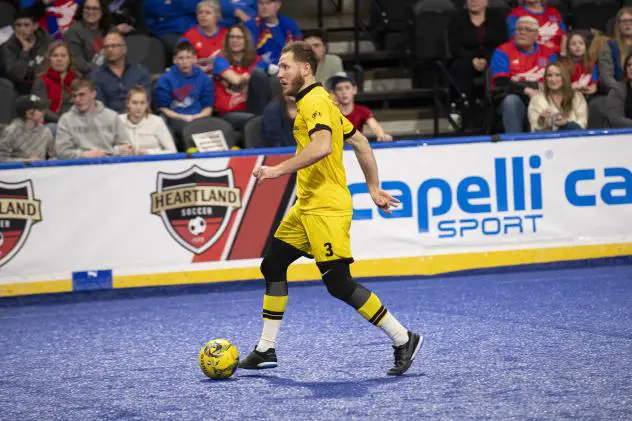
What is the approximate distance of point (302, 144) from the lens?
743 centimetres

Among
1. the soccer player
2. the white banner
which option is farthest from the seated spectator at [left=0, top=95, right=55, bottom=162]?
the soccer player

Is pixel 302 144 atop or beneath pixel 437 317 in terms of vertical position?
atop

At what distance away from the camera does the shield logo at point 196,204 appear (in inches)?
451

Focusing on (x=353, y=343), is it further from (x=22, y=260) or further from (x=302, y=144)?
(x=22, y=260)

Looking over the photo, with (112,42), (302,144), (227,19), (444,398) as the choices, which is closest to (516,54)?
(227,19)

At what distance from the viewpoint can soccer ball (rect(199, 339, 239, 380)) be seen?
7387mm

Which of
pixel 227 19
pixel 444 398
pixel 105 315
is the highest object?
pixel 227 19

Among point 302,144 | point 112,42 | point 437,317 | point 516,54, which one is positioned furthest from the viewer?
point 516,54

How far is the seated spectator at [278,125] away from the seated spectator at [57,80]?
2.37 metres

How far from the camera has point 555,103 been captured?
13164 millimetres

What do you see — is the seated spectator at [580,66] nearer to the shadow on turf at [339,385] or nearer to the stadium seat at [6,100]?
the stadium seat at [6,100]

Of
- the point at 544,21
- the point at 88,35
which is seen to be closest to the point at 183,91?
the point at 88,35

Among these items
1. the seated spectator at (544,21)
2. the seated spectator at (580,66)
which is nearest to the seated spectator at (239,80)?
the seated spectator at (544,21)

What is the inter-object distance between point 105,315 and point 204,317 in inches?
42.0
